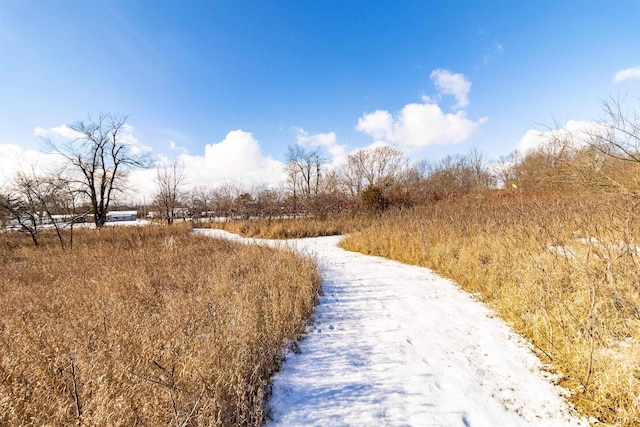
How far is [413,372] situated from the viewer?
2.46 metres

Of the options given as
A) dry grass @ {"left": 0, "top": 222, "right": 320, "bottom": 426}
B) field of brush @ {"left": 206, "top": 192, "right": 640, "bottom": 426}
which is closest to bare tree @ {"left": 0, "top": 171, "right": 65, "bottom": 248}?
dry grass @ {"left": 0, "top": 222, "right": 320, "bottom": 426}

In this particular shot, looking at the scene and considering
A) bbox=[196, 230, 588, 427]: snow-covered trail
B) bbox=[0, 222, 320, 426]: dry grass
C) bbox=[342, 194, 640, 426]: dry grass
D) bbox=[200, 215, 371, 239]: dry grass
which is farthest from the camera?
bbox=[200, 215, 371, 239]: dry grass

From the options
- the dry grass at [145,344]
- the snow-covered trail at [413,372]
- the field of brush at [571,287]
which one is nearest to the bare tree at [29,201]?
the dry grass at [145,344]

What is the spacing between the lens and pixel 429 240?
23.4 ft

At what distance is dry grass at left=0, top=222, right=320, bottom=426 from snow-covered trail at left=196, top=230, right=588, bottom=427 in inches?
14.5

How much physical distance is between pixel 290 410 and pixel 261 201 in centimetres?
1858

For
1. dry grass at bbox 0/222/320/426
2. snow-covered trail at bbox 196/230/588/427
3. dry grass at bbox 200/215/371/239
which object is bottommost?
snow-covered trail at bbox 196/230/588/427

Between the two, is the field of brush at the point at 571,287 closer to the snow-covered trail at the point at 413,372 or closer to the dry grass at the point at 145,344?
the snow-covered trail at the point at 413,372

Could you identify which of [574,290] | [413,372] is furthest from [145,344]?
[574,290]

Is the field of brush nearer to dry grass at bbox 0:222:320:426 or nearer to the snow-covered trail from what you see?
the snow-covered trail

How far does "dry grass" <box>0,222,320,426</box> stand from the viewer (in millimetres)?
1604

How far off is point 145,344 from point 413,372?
2623 millimetres

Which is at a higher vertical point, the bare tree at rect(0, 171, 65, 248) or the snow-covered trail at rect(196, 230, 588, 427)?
the bare tree at rect(0, 171, 65, 248)

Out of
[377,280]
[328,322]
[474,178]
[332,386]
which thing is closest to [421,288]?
Result: [377,280]
